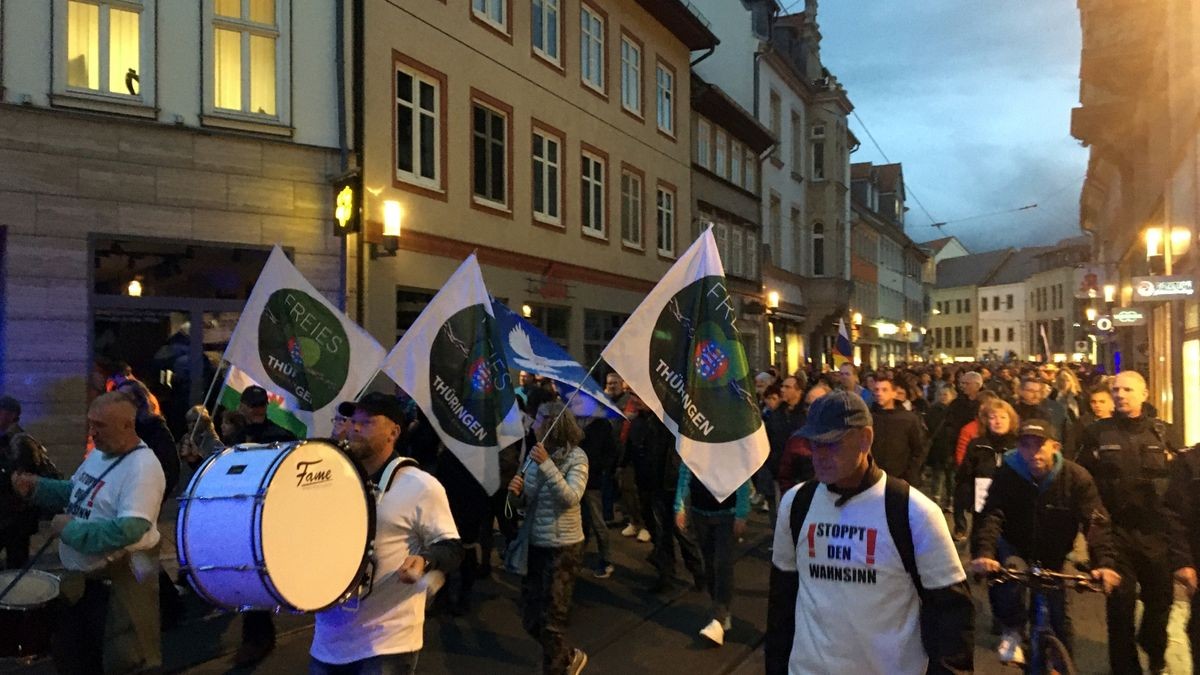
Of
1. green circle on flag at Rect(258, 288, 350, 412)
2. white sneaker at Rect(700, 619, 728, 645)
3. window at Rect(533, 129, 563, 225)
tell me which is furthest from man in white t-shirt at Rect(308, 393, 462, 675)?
window at Rect(533, 129, 563, 225)

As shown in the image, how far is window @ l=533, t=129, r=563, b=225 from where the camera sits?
18.2 m

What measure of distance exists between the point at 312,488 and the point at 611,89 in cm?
1841

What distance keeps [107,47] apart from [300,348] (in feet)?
20.0

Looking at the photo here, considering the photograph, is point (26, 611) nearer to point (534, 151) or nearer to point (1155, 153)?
point (534, 151)

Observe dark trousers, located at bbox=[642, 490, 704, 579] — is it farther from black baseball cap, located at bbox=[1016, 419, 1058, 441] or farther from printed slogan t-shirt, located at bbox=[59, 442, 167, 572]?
printed slogan t-shirt, located at bbox=[59, 442, 167, 572]

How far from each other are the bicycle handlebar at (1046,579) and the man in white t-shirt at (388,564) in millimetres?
2682

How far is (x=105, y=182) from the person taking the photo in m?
10.9

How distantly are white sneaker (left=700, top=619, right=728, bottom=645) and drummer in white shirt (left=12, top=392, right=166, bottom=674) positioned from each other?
374 centimetres

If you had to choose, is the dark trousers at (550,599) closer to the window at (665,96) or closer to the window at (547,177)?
the window at (547,177)

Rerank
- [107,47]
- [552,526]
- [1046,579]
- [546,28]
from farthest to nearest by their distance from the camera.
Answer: [546,28] < [107,47] < [552,526] < [1046,579]

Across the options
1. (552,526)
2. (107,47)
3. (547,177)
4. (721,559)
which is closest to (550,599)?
(552,526)

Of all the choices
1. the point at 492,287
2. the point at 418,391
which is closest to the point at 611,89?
the point at 492,287

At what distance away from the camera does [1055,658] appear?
4887 mm

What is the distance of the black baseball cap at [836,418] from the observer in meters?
3.13
